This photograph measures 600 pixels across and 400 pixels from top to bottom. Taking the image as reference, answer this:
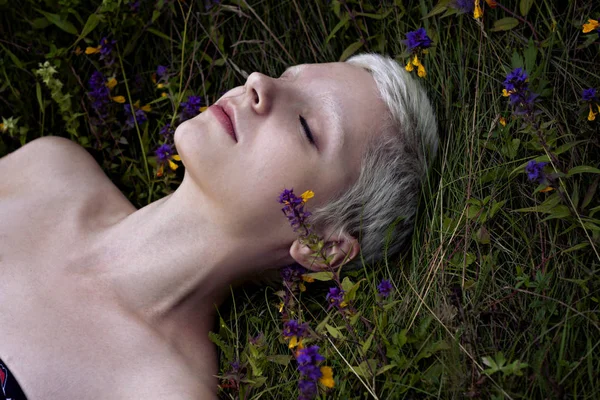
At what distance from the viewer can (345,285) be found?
274 cm

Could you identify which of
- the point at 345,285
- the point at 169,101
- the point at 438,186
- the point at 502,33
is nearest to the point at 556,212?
the point at 438,186

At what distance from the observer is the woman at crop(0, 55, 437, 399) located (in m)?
2.86

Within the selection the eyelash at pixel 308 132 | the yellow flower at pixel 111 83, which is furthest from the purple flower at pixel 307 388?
the yellow flower at pixel 111 83

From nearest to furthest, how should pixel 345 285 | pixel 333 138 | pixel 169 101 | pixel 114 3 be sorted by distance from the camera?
pixel 345 285 < pixel 333 138 < pixel 114 3 < pixel 169 101

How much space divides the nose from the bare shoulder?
1.18 m

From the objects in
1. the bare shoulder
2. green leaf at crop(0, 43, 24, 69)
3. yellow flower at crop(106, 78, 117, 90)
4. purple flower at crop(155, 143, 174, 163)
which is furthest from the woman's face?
green leaf at crop(0, 43, 24, 69)

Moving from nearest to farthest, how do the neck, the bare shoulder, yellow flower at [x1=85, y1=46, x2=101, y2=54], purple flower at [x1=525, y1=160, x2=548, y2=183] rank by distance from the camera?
purple flower at [x1=525, y1=160, x2=548, y2=183], the neck, the bare shoulder, yellow flower at [x1=85, y1=46, x2=101, y2=54]

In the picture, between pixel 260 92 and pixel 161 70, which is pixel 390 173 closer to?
pixel 260 92

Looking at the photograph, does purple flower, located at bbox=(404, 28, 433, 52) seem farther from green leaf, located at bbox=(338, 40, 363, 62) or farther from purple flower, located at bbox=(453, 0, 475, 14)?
green leaf, located at bbox=(338, 40, 363, 62)

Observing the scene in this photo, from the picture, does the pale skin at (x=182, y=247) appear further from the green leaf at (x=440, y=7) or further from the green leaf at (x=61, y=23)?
the green leaf at (x=61, y=23)

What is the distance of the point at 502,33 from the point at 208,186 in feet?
5.72

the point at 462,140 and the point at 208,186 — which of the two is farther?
the point at 462,140

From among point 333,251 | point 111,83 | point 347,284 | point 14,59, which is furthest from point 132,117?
point 347,284

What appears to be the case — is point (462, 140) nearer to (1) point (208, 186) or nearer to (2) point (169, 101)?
(1) point (208, 186)
